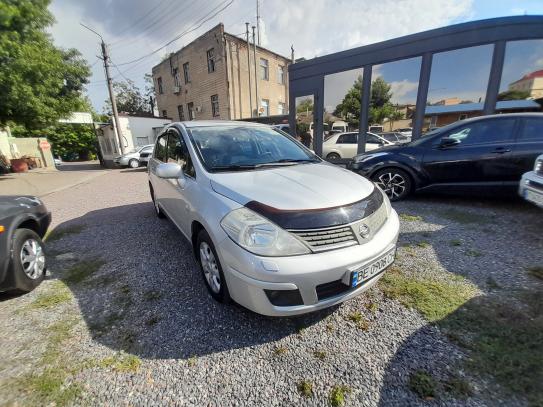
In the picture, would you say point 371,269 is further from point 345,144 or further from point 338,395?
point 345,144

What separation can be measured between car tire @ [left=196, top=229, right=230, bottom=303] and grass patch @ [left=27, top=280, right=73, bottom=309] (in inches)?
58.6

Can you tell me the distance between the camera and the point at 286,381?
66.5 inches

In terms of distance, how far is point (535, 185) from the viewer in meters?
3.36

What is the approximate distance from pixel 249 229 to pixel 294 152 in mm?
1685

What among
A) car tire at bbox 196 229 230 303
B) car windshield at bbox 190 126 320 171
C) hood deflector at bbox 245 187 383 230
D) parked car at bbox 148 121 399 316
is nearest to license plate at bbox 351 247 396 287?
parked car at bbox 148 121 399 316

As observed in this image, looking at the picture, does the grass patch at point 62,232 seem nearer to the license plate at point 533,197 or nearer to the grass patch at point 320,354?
the grass patch at point 320,354

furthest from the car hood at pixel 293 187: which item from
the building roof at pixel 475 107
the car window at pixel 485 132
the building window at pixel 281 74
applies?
the building window at pixel 281 74

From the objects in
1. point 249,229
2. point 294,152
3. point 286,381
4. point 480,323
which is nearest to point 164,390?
point 286,381

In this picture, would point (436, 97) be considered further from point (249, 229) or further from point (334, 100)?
point (249, 229)

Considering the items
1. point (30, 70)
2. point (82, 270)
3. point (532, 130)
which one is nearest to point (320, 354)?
point (82, 270)

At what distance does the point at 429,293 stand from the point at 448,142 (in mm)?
3210

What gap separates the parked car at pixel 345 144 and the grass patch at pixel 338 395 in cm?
830

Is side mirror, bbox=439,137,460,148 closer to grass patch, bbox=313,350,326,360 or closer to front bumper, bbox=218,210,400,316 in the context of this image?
front bumper, bbox=218,210,400,316

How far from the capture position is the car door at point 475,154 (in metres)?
4.21
